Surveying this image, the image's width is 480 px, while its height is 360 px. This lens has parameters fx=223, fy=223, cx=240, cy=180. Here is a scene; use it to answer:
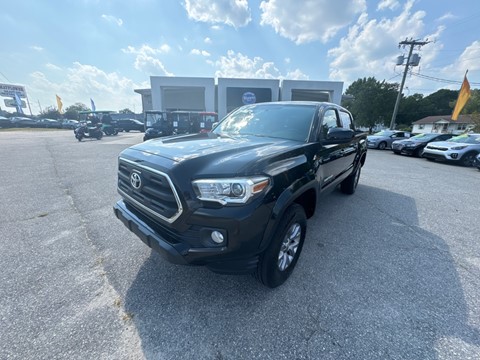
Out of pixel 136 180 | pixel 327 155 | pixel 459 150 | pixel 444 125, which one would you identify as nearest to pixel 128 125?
pixel 136 180

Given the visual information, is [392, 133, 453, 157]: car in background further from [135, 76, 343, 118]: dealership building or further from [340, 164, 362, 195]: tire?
[135, 76, 343, 118]: dealership building

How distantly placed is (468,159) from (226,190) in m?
14.3

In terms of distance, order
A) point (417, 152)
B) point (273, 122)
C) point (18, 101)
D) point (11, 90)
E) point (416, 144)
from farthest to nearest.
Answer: point (18, 101) < point (11, 90) < point (417, 152) < point (416, 144) < point (273, 122)

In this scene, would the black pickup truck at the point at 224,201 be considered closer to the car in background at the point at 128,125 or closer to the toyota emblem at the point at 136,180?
the toyota emblem at the point at 136,180

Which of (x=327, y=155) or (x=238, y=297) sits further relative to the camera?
(x=327, y=155)

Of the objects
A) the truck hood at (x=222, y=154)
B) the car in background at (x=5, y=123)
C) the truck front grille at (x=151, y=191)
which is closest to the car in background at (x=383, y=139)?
the truck hood at (x=222, y=154)

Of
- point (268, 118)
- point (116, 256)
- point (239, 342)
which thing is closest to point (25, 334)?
point (116, 256)

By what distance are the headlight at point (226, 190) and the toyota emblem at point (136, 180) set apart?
0.73 m

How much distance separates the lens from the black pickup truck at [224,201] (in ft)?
5.80

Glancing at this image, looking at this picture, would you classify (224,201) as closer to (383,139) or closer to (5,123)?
(383,139)

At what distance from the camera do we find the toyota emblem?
2154 mm

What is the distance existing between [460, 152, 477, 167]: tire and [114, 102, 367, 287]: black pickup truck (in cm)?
1268

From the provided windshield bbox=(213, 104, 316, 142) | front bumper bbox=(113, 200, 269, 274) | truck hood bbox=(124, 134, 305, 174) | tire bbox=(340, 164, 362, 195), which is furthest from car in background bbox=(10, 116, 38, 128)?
front bumper bbox=(113, 200, 269, 274)

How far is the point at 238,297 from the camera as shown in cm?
219
